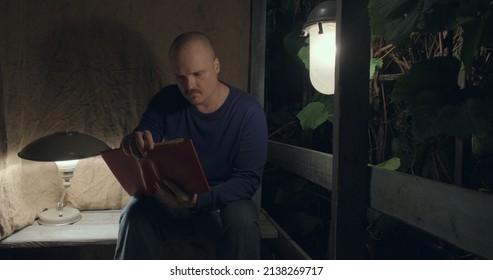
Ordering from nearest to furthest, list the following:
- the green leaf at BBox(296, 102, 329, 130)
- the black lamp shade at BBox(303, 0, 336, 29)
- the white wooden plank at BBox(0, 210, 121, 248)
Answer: the white wooden plank at BBox(0, 210, 121, 248)
the black lamp shade at BBox(303, 0, 336, 29)
the green leaf at BBox(296, 102, 329, 130)

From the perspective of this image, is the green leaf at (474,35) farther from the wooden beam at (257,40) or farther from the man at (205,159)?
the wooden beam at (257,40)

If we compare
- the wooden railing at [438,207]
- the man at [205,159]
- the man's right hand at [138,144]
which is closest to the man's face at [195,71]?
the man at [205,159]

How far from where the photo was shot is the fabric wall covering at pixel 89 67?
2162 mm

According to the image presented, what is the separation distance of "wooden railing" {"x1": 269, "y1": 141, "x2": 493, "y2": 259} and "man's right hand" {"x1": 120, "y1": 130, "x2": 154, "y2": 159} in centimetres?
88


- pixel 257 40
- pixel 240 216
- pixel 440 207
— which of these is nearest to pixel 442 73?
pixel 440 207

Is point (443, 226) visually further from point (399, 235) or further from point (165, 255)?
point (165, 255)

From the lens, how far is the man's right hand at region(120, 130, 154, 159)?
147 cm

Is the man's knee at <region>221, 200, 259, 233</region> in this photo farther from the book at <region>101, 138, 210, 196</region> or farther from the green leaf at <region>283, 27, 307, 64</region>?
the green leaf at <region>283, 27, 307, 64</region>

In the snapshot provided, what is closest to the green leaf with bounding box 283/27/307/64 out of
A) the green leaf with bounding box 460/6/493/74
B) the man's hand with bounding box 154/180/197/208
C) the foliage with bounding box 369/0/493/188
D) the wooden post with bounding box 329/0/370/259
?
the wooden post with bounding box 329/0/370/259

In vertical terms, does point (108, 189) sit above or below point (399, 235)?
above

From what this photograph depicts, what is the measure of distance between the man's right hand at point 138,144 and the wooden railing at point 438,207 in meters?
0.88

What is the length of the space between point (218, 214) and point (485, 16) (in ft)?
4.09
